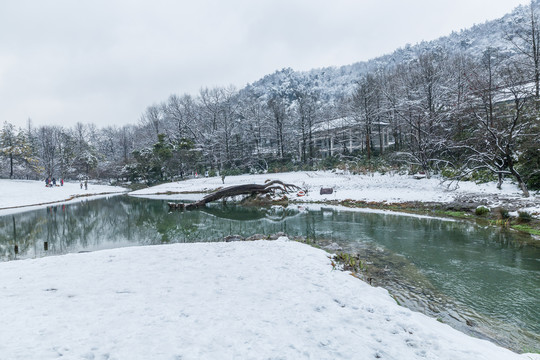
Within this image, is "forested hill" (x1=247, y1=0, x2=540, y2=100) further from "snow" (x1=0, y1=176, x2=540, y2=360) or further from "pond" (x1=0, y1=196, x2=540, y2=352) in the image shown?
"snow" (x1=0, y1=176, x2=540, y2=360)

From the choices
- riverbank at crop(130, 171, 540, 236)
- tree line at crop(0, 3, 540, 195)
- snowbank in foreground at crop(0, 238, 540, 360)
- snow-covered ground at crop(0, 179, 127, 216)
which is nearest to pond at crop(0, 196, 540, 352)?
snowbank in foreground at crop(0, 238, 540, 360)

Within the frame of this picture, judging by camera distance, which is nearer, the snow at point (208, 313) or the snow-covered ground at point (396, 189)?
the snow at point (208, 313)

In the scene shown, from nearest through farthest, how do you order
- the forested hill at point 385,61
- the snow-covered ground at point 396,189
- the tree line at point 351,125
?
the snow-covered ground at point 396,189
the tree line at point 351,125
the forested hill at point 385,61

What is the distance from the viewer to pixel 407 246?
9.04 m

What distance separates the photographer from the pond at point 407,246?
4.80 meters

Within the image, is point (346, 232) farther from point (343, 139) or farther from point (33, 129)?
point (33, 129)

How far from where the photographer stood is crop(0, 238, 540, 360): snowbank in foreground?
10.1ft

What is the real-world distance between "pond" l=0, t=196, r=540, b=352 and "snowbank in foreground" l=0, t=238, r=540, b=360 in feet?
4.08

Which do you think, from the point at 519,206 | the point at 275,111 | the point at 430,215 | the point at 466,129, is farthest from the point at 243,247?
the point at 275,111

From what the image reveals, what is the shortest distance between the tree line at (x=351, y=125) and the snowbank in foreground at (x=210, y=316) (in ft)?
46.2

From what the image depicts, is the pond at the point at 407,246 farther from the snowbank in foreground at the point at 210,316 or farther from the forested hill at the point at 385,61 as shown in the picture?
the forested hill at the point at 385,61

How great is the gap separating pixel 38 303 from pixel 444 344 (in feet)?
20.1

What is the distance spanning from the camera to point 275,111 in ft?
136

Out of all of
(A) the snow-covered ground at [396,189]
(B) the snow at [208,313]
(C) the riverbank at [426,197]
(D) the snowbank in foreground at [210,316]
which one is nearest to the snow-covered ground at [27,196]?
(A) the snow-covered ground at [396,189]
